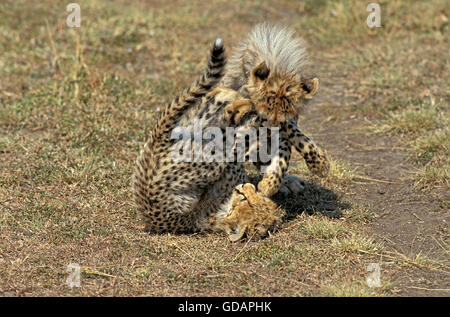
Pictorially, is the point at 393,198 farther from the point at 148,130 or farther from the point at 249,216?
the point at 148,130

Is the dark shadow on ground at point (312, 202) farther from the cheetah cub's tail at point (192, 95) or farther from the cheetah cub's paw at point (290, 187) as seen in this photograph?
the cheetah cub's tail at point (192, 95)

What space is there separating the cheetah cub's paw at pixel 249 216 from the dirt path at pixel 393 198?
88cm

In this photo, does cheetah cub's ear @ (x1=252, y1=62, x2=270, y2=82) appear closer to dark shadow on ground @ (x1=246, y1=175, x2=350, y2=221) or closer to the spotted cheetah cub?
the spotted cheetah cub

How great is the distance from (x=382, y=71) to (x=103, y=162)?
405 centimetres

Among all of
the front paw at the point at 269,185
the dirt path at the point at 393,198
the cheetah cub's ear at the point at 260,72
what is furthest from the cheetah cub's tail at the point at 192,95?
the dirt path at the point at 393,198

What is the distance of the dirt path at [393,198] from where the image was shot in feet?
15.5

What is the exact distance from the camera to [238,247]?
5199mm

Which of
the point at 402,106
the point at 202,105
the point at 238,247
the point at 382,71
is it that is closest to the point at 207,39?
the point at 382,71

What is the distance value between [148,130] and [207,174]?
216cm

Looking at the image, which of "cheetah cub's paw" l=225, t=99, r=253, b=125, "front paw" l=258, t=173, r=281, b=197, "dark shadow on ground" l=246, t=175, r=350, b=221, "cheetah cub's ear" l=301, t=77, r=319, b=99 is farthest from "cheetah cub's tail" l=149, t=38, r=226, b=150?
"dark shadow on ground" l=246, t=175, r=350, b=221

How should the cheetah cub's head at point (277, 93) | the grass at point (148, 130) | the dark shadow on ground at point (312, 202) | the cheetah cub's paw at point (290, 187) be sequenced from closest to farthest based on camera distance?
the grass at point (148, 130)
the cheetah cub's head at point (277, 93)
the dark shadow on ground at point (312, 202)
the cheetah cub's paw at point (290, 187)

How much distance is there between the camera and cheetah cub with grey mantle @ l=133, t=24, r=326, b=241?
516 cm

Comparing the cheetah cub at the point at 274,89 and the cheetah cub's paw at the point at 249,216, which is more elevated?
the cheetah cub at the point at 274,89

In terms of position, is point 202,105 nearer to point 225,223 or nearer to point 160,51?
point 225,223
